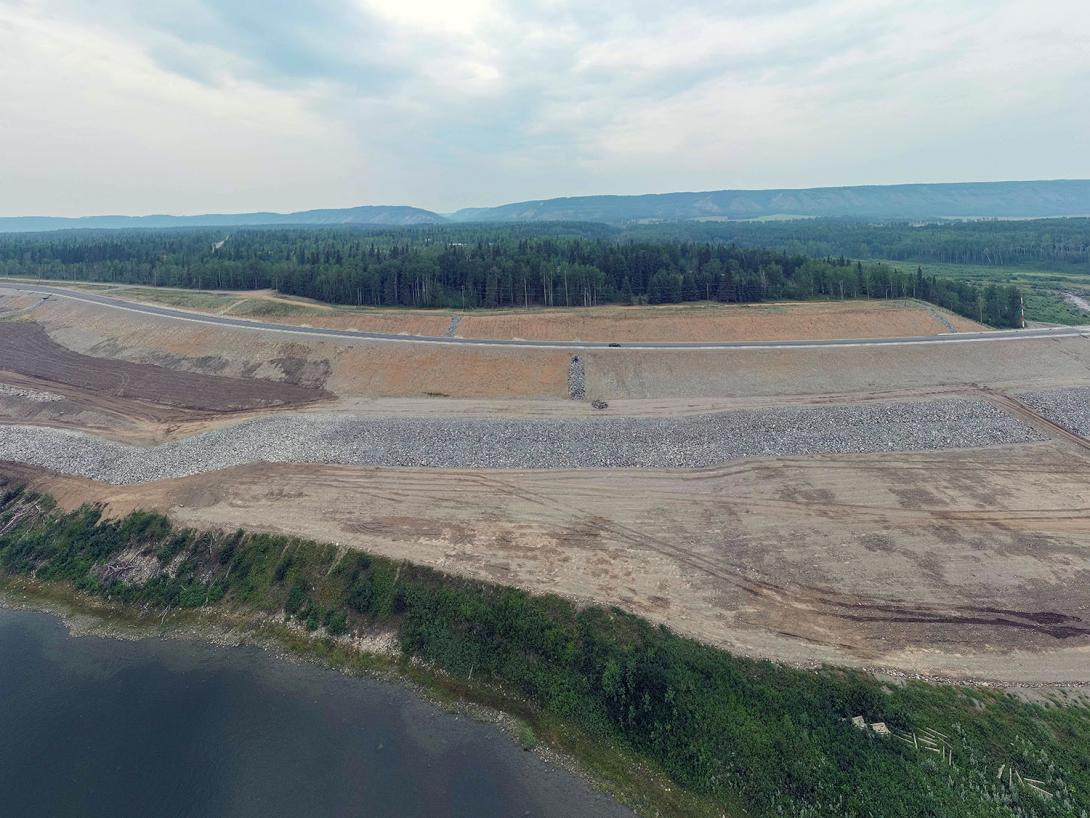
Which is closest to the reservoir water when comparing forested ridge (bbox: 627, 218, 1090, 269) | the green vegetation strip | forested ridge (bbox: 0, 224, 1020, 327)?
the green vegetation strip

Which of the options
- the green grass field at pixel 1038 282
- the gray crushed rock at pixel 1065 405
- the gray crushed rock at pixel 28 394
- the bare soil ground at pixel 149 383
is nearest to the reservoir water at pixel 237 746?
the bare soil ground at pixel 149 383

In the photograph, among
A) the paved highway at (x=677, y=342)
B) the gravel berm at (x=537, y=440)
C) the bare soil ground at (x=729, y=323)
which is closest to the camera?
the gravel berm at (x=537, y=440)

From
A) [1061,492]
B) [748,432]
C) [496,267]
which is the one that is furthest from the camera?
[496,267]

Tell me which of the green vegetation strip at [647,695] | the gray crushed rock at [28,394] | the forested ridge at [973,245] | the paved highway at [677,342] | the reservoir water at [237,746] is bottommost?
the reservoir water at [237,746]

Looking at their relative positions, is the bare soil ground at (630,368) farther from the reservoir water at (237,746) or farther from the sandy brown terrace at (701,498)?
the reservoir water at (237,746)

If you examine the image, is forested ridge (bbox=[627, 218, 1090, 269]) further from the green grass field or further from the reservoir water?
the reservoir water

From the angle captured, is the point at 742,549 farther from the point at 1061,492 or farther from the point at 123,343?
the point at 123,343

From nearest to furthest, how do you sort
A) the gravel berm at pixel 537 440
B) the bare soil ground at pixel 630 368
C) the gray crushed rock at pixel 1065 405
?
the gravel berm at pixel 537 440
the gray crushed rock at pixel 1065 405
the bare soil ground at pixel 630 368

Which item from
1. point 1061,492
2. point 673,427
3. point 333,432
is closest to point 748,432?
point 673,427
